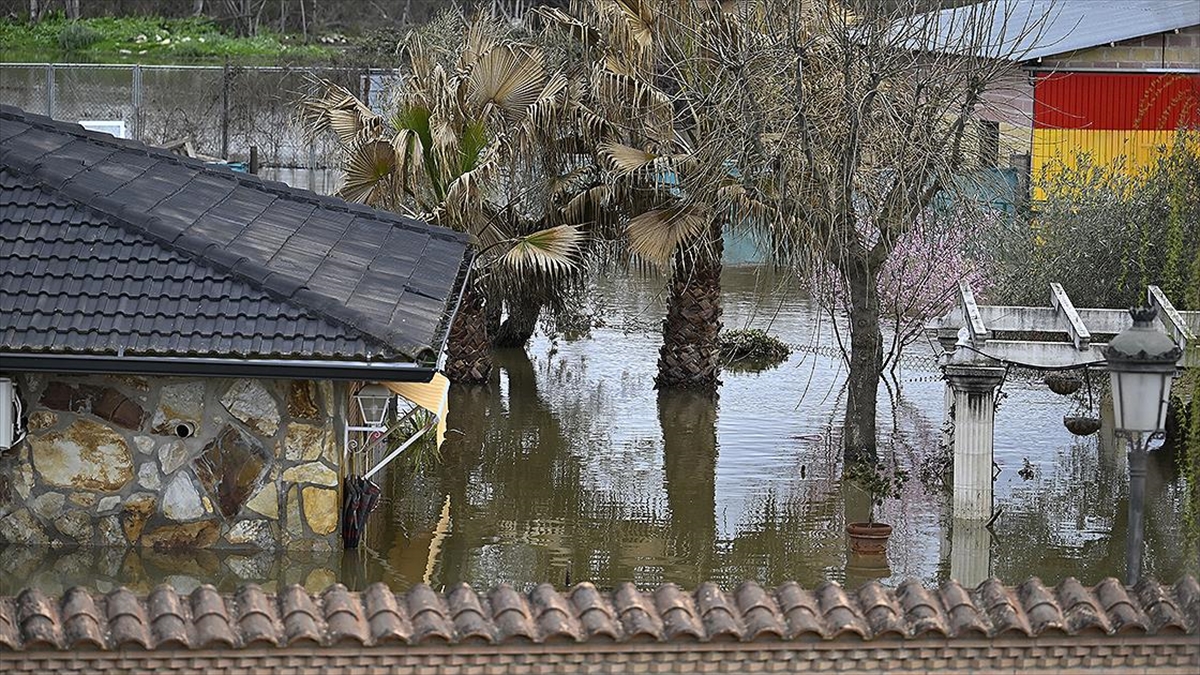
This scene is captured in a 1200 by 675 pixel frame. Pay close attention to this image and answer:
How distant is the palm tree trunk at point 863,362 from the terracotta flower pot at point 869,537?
3.34 metres

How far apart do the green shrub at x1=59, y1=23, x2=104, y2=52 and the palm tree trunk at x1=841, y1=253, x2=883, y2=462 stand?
37.8 metres

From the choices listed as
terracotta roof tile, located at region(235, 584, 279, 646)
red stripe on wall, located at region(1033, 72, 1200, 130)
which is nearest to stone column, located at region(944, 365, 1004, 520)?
terracotta roof tile, located at region(235, 584, 279, 646)

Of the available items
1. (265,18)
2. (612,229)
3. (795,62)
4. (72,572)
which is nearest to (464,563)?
(72,572)

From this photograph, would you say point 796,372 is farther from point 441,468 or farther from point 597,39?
point 441,468

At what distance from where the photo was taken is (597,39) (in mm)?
19828

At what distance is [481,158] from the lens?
61.9 feet

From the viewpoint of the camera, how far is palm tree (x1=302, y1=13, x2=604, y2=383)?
1881cm

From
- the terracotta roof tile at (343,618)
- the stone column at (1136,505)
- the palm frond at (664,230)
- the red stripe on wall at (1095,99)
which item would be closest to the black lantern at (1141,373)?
the stone column at (1136,505)

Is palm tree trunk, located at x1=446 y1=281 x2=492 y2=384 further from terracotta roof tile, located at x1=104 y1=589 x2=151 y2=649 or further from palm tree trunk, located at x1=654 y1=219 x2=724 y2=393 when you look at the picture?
terracotta roof tile, located at x1=104 y1=589 x2=151 y2=649

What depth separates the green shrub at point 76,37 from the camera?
4853cm

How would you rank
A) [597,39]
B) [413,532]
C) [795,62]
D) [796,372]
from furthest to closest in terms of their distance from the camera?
[796,372] < [597,39] < [795,62] < [413,532]

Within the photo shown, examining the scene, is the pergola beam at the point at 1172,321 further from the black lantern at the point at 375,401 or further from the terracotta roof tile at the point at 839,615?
the terracotta roof tile at the point at 839,615

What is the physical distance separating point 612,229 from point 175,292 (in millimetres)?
9039

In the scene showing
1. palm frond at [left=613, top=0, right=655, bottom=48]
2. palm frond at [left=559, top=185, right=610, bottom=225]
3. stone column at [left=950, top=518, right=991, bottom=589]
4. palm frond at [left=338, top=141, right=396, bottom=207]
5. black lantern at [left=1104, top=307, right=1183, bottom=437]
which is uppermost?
palm frond at [left=613, top=0, right=655, bottom=48]
